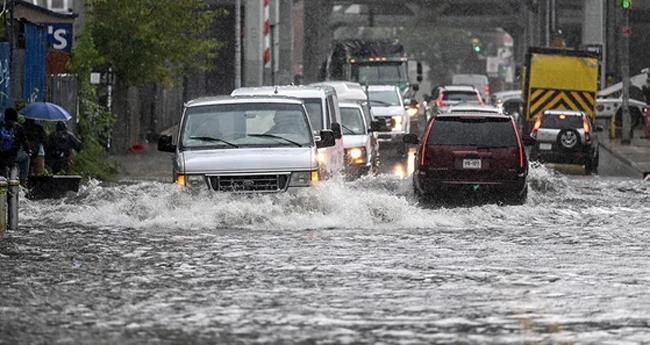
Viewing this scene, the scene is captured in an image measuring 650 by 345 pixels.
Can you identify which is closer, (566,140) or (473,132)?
(473,132)

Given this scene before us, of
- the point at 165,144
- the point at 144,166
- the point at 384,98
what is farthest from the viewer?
the point at 384,98

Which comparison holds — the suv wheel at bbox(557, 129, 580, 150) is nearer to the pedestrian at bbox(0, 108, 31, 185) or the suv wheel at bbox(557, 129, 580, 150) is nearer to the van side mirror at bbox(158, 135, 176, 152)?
the pedestrian at bbox(0, 108, 31, 185)

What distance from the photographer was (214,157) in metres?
22.9

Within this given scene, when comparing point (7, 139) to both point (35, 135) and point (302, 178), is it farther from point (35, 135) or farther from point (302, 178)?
point (302, 178)

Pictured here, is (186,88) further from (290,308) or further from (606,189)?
(290,308)

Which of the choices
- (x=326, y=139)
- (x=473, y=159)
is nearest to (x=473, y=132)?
(x=473, y=159)

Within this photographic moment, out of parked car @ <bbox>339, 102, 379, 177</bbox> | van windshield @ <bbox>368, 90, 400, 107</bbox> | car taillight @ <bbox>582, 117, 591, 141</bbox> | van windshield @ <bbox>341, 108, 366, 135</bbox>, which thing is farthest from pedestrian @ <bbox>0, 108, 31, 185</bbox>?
van windshield @ <bbox>368, 90, 400, 107</bbox>

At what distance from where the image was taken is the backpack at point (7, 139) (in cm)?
2748

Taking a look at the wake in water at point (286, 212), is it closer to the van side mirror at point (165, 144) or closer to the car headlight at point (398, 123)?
the van side mirror at point (165, 144)

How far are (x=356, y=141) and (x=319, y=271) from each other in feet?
55.9

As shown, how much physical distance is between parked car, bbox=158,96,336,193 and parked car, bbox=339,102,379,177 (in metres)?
9.09

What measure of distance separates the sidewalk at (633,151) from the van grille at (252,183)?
18599 millimetres

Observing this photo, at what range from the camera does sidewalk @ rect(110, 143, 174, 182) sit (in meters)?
38.4

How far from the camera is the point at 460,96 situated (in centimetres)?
7175
